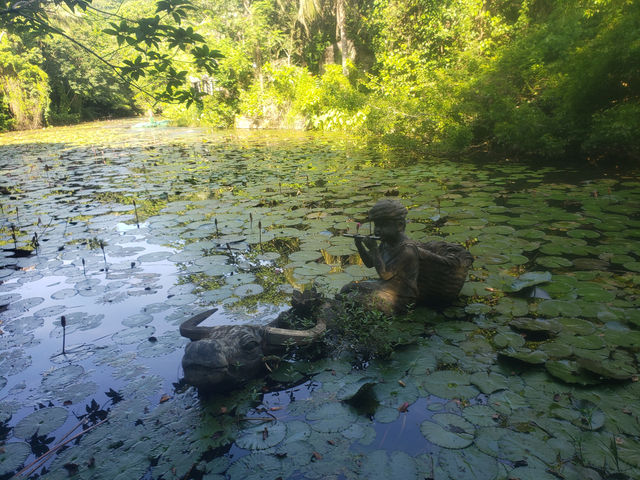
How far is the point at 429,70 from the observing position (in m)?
14.0

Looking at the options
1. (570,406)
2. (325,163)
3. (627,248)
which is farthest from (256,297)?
(325,163)

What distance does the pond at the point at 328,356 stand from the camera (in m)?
1.87

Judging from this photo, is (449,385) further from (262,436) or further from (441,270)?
(262,436)

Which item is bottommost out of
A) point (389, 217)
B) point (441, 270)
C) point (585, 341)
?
point (585, 341)

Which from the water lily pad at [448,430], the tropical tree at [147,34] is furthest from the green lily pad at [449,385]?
the tropical tree at [147,34]

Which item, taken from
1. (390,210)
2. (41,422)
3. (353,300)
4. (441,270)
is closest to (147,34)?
(390,210)

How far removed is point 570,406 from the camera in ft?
6.76

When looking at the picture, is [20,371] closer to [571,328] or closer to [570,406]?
[570,406]

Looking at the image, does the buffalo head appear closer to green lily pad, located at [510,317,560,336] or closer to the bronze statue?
the bronze statue

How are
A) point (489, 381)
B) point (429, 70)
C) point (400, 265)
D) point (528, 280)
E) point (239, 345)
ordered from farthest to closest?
1. point (429, 70)
2. point (528, 280)
3. point (400, 265)
4. point (239, 345)
5. point (489, 381)

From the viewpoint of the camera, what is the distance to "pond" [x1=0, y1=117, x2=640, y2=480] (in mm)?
1869

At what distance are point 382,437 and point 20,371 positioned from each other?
8.40 ft

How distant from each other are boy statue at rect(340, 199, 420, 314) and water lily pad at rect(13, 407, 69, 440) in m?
1.98

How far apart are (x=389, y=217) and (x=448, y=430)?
4.80ft
